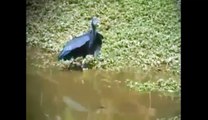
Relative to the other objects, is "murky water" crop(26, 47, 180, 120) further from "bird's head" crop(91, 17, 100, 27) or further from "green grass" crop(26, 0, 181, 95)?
"bird's head" crop(91, 17, 100, 27)

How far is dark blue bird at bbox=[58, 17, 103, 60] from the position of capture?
7.01ft

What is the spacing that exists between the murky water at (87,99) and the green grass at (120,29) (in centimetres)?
7

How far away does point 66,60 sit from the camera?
2.15 metres

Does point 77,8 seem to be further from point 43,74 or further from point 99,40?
point 43,74

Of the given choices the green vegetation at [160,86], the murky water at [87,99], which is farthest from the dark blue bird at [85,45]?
the green vegetation at [160,86]

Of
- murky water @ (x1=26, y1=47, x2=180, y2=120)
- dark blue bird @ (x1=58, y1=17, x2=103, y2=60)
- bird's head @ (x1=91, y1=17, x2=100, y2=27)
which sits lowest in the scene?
murky water @ (x1=26, y1=47, x2=180, y2=120)

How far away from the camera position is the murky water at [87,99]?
2.08 m

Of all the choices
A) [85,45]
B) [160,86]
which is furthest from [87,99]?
[160,86]

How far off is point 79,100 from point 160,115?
46cm

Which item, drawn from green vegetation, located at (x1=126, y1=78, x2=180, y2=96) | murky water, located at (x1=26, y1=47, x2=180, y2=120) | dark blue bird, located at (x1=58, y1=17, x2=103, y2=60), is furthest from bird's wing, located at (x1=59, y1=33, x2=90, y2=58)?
green vegetation, located at (x1=126, y1=78, x2=180, y2=96)

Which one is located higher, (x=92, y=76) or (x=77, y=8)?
(x=77, y=8)
